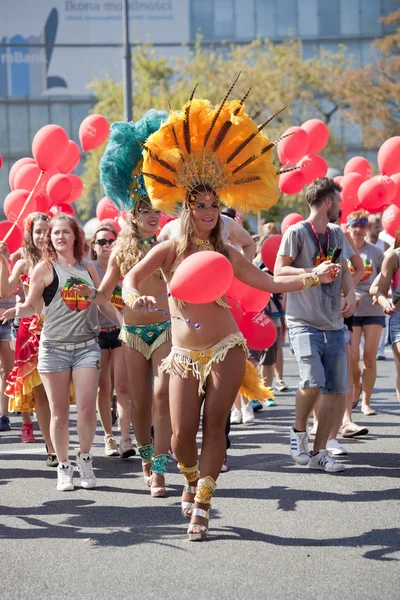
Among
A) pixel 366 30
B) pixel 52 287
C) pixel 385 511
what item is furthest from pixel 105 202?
pixel 366 30

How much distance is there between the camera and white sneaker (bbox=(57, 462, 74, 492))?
7344 mm

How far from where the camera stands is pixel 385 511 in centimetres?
638

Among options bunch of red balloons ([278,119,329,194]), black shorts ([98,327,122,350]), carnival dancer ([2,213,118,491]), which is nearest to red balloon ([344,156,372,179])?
bunch of red balloons ([278,119,329,194])

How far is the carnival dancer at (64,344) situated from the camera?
290 inches

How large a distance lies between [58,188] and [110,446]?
2.91 metres

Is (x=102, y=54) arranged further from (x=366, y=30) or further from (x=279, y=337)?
(x=279, y=337)

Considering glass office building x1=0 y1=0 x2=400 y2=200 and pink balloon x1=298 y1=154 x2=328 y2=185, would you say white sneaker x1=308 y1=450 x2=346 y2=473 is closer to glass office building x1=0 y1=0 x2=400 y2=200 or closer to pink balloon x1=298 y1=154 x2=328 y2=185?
pink balloon x1=298 y1=154 x2=328 y2=185

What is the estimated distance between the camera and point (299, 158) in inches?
413

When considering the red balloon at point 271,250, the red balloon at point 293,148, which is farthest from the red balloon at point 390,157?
the red balloon at point 271,250

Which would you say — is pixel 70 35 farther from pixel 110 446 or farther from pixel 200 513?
pixel 200 513

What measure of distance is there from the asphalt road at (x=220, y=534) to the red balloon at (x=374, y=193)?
104 inches

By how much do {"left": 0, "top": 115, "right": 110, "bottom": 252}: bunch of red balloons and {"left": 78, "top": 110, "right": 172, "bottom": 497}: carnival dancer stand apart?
1705 mm

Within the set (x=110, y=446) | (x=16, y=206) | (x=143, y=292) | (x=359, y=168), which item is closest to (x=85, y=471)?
(x=143, y=292)

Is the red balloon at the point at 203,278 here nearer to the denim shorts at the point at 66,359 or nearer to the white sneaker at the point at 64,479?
the denim shorts at the point at 66,359
